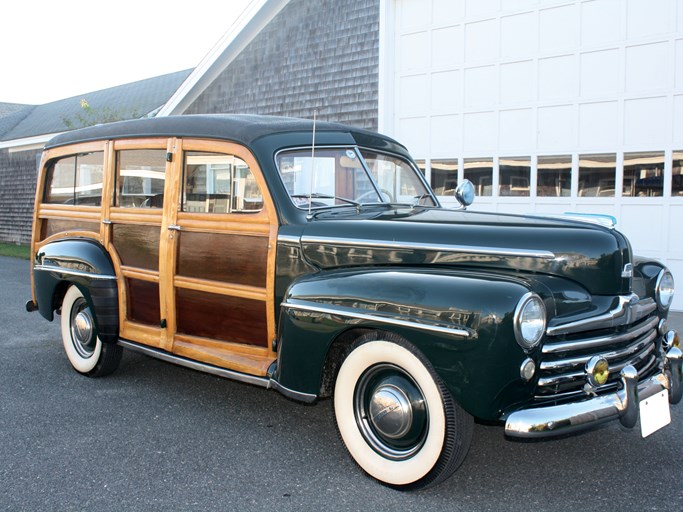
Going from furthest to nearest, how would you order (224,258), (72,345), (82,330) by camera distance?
1. (72,345)
2. (82,330)
3. (224,258)

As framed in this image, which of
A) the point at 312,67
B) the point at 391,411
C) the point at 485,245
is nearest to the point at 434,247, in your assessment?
the point at 485,245

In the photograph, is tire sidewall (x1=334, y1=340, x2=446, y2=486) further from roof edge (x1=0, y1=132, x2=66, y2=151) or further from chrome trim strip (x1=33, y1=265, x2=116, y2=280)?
roof edge (x1=0, y1=132, x2=66, y2=151)

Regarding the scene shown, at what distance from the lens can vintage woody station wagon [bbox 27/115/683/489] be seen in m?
2.85

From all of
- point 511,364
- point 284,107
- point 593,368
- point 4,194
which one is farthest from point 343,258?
point 4,194

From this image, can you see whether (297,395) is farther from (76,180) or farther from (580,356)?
(76,180)

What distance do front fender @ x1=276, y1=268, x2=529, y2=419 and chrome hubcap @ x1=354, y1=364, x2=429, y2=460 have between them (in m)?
0.23

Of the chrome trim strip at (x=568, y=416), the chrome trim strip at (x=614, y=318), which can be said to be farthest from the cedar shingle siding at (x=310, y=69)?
the chrome trim strip at (x=568, y=416)

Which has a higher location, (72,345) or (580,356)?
(580,356)

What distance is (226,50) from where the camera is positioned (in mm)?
11555

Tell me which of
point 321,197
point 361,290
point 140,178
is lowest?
point 361,290

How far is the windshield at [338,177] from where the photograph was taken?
386 cm

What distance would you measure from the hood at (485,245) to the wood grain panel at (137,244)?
130 centimetres

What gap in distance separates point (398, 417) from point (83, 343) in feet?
9.58

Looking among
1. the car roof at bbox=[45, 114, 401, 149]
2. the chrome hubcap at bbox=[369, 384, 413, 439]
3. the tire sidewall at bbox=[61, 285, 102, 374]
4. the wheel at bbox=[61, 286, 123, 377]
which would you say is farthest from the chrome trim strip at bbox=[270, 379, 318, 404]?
the tire sidewall at bbox=[61, 285, 102, 374]
